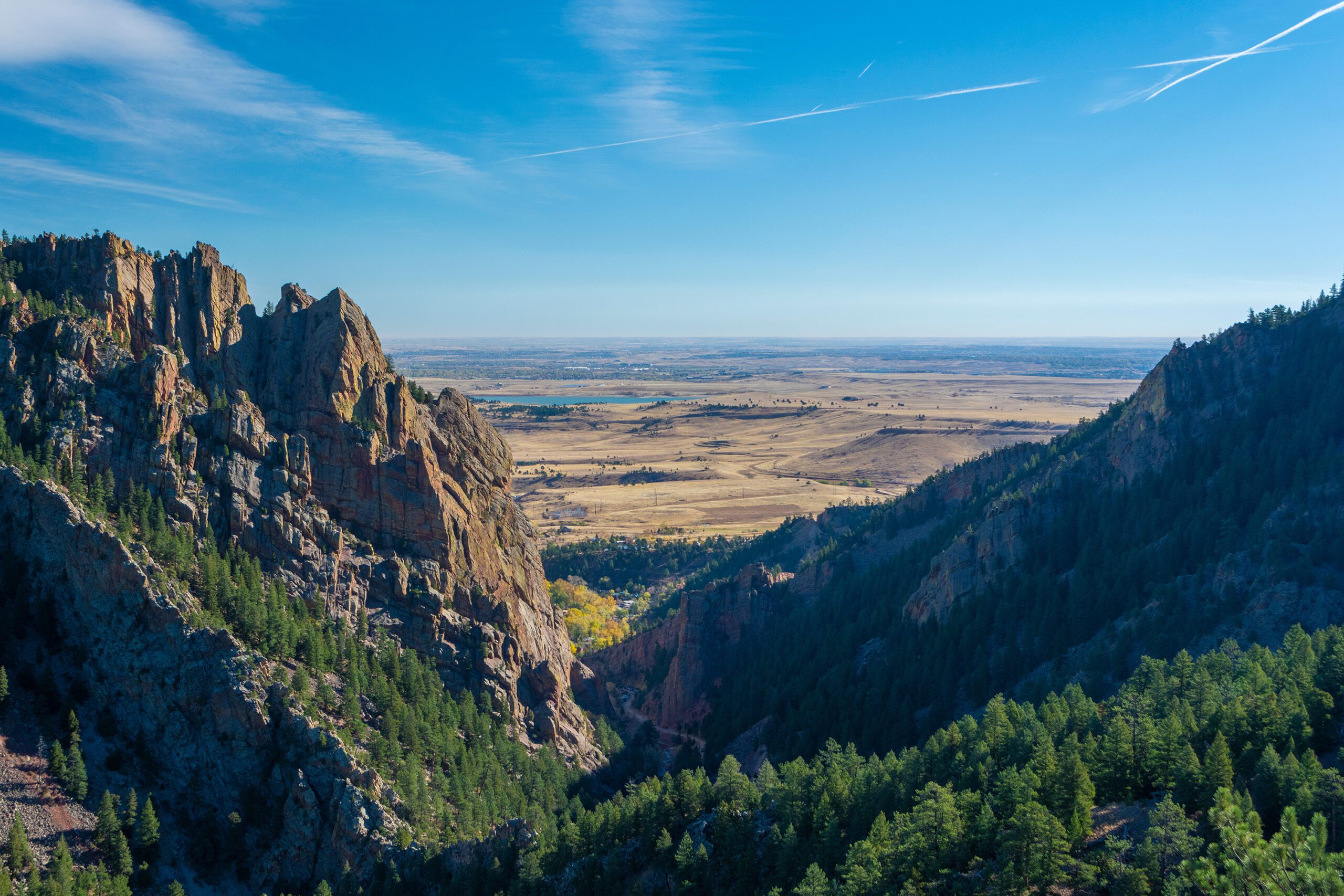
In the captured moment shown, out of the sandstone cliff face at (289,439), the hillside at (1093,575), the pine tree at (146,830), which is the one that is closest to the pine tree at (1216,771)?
the hillside at (1093,575)

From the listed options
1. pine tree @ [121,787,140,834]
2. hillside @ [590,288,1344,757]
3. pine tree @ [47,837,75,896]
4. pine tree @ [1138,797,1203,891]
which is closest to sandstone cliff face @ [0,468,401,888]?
pine tree @ [121,787,140,834]

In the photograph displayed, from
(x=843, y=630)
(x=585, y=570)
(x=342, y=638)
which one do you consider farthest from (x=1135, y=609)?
(x=585, y=570)

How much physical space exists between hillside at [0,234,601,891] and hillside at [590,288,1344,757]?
1193 inches

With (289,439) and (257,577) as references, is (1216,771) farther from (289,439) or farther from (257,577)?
(289,439)

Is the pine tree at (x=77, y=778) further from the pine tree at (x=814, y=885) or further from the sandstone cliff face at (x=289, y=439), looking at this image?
the pine tree at (x=814, y=885)

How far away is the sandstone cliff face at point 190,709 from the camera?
213 feet

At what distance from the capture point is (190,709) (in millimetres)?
67938

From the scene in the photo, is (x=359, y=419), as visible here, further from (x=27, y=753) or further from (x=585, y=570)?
(x=585, y=570)

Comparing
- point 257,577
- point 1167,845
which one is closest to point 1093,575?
point 1167,845

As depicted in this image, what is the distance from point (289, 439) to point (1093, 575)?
87829mm

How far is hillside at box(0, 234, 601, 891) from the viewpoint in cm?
6606

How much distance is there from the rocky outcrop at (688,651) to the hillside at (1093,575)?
563mm

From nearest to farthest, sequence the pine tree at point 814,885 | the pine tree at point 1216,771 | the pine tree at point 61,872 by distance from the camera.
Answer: the pine tree at point 814,885, the pine tree at point 1216,771, the pine tree at point 61,872

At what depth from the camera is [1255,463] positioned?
318 ft
